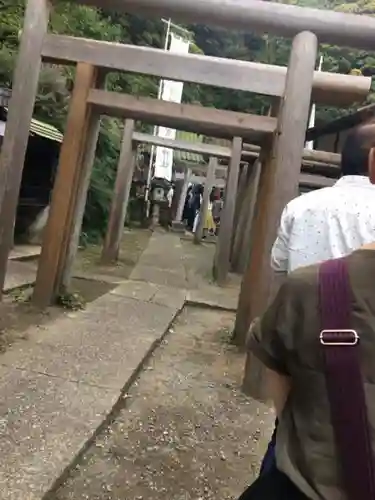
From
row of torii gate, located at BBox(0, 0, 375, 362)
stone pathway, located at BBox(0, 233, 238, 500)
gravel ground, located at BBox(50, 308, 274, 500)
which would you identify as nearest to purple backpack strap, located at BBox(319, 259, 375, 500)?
stone pathway, located at BBox(0, 233, 238, 500)

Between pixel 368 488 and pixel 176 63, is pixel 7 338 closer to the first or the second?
pixel 176 63

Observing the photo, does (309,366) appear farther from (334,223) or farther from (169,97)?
(169,97)

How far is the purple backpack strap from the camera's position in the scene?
99 centimetres

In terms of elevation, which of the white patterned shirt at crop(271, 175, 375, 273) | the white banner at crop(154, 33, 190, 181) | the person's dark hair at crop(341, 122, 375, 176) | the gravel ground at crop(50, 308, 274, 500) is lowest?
the gravel ground at crop(50, 308, 274, 500)

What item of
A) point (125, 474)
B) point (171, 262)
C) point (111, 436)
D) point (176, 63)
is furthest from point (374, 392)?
point (171, 262)

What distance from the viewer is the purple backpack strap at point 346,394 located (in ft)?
3.24

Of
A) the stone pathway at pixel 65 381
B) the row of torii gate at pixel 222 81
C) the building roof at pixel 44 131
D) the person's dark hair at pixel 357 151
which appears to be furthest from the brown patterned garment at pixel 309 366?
the building roof at pixel 44 131

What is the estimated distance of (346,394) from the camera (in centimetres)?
100

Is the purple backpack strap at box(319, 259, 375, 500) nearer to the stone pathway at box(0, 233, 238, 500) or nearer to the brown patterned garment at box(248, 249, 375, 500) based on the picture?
the brown patterned garment at box(248, 249, 375, 500)

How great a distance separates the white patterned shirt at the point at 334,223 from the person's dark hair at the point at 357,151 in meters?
0.03

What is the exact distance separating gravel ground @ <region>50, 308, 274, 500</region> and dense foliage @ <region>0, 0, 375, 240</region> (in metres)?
2.90

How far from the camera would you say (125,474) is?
262 centimetres

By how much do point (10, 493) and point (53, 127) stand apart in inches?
294

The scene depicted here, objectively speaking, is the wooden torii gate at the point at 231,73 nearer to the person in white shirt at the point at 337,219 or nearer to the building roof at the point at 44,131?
the person in white shirt at the point at 337,219
